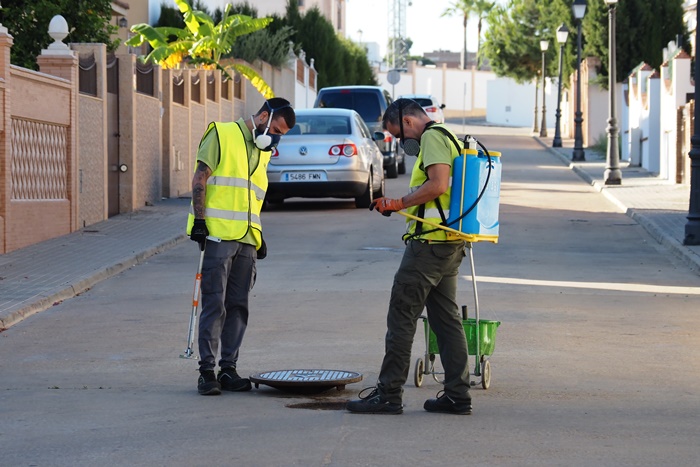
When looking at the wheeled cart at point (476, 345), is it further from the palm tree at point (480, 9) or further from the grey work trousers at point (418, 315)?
the palm tree at point (480, 9)

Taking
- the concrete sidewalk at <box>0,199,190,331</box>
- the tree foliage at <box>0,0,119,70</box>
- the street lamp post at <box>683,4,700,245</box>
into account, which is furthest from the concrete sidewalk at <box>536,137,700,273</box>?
the tree foliage at <box>0,0,119,70</box>

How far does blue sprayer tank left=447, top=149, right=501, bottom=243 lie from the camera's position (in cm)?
741

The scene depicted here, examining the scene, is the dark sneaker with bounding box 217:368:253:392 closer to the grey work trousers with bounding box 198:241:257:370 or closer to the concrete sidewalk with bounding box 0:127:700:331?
the grey work trousers with bounding box 198:241:257:370

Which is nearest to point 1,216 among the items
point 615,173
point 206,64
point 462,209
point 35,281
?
point 35,281

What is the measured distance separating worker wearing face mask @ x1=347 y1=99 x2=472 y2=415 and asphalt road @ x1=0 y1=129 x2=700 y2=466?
14 cm

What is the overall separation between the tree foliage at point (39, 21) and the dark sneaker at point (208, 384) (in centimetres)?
1904

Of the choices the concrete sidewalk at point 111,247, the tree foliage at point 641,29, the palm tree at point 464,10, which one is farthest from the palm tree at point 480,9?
the concrete sidewalk at point 111,247

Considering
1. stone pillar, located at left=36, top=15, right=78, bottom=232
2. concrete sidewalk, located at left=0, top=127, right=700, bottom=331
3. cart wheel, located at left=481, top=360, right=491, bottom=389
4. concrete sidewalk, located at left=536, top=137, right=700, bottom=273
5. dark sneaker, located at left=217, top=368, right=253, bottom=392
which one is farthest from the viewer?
stone pillar, located at left=36, top=15, right=78, bottom=232

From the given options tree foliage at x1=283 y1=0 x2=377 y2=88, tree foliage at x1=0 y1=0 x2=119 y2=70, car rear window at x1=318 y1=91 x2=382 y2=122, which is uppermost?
tree foliage at x1=283 y1=0 x2=377 y2=88

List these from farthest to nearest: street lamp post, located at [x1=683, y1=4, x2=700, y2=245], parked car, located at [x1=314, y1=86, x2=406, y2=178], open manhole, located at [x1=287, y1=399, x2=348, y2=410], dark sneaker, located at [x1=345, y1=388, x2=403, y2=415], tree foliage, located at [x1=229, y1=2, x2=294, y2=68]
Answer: tree foliage, located at [x1=229, y1=2, x2=294, y2=68] → parked car, located at [x1=314, y1=86, x2=406, y2=178] → street lamp post, located at [x1=683, y1=4, x2=700, y2=245] → open manhole, located at [x1=287, y1=399, x2=348, y2=410] → dark sneaker, located at [x1=345, y1=388, x2=403, y2=415]

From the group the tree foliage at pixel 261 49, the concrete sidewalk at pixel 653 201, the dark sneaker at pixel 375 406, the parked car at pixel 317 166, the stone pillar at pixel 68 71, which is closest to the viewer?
the dark sneaker at pixel 375 406

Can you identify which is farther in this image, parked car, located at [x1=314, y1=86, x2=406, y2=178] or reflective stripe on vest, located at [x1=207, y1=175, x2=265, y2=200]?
parked car, located at [x1=314, y1=86, x2=406, y2=178]

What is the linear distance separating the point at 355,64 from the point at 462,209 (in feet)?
191

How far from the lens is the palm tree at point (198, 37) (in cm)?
3459
